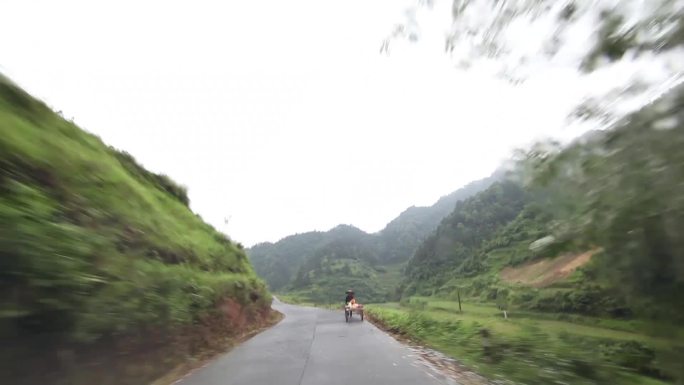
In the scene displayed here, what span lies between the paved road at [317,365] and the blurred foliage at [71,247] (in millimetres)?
1631

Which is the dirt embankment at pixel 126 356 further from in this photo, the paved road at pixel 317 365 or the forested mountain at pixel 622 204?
the forested mountain at pixel 622 204

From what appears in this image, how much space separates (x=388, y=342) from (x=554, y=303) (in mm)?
14352

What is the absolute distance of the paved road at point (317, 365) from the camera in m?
8.82

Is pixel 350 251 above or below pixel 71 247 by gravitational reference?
above

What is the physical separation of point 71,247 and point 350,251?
98755mm

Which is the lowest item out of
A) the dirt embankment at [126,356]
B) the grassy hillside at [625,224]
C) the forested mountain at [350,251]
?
the dirt embankment at [126,356]

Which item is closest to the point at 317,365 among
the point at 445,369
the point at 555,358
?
the point at 445,369

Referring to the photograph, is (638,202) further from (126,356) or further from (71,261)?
(126,356)

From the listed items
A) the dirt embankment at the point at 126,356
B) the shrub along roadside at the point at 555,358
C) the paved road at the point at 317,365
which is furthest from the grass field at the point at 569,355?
the dirt embankment at the point at 126,356

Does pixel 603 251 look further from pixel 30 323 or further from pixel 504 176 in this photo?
pixel 30 323

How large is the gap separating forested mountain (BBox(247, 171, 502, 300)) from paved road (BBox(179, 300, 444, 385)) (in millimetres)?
64214

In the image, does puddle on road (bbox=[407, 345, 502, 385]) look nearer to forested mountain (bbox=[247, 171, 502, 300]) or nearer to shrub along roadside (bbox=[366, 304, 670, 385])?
shrub along roadside (bbox=[366, 304, 670, 385])

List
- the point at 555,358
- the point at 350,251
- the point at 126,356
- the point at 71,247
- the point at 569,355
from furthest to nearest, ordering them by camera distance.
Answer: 1. the point at 350,251
2. the point at 126,356
3. the point at 555,358
4. the point at 569,355
5. the point at 71,247

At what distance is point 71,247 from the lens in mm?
6379
